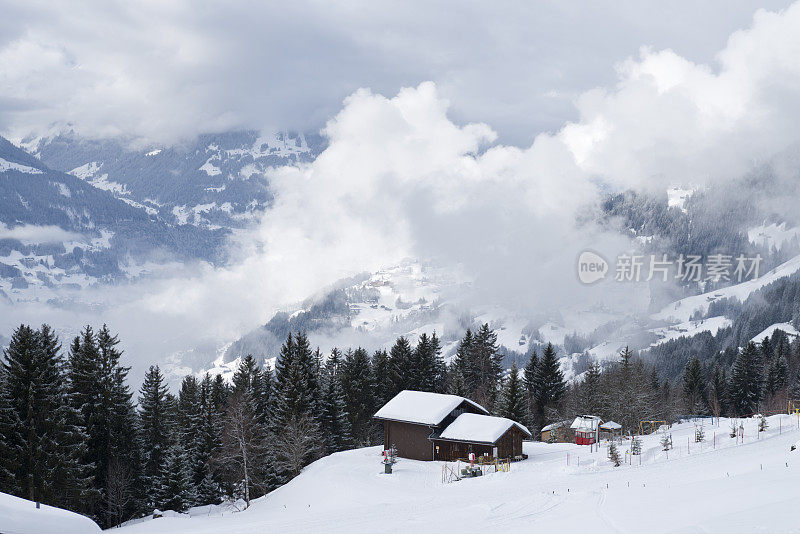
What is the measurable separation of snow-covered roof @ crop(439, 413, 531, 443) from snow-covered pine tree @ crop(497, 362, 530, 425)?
27.4ft

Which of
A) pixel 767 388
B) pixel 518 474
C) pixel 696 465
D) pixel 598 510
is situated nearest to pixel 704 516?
pixel 598 510

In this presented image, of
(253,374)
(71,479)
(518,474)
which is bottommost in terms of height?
(518,474)

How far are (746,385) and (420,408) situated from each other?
62.4 meters

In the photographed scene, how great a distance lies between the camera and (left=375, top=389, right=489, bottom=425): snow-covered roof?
186 ft

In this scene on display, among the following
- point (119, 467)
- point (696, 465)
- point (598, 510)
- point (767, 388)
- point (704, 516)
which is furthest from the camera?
point (767, 388)

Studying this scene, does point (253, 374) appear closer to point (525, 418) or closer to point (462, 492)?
point (525, 418)

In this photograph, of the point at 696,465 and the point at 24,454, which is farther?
the point at 24,454

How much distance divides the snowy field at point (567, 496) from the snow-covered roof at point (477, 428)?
3.58 m

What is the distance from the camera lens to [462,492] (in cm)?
3478

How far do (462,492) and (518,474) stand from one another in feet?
24.9

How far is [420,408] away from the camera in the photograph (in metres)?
58.8

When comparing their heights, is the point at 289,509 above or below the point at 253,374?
below

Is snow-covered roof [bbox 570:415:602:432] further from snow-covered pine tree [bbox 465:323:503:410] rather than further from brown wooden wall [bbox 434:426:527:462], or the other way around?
snow-covered pine tree [bbox 465:323:503:410]

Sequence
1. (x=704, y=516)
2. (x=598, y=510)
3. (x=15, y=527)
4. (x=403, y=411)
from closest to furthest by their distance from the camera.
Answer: (x=15, y=527), (x=704, y=516), (x=598, y=510), (x=403, y=411)
